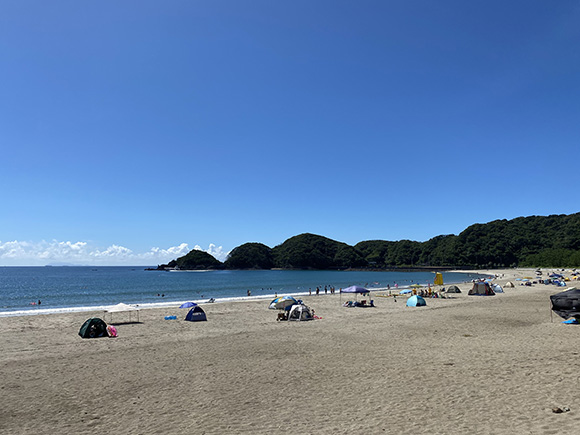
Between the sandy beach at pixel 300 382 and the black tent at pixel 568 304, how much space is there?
1631 mm

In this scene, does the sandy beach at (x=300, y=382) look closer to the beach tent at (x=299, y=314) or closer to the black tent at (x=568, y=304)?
the black tent at (x=568, y=304)

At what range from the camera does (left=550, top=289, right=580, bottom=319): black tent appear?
18.0 metres

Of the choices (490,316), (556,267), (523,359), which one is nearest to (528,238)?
(556,267)

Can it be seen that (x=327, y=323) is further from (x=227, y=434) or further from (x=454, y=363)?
(x=227, y=434)

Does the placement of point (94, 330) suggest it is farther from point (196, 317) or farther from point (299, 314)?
point (299, 314)

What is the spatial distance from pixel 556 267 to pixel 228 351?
12981 cm

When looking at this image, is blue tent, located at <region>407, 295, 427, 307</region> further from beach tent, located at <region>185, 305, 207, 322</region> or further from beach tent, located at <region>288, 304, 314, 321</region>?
beach tent, located at <region>185, 305, 207, 322</region>

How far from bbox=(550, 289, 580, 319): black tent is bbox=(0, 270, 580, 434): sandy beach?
64.2 inches

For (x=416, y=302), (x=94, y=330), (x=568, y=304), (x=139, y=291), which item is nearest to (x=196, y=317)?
(x=94, y=330)

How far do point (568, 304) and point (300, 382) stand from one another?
15708 mm

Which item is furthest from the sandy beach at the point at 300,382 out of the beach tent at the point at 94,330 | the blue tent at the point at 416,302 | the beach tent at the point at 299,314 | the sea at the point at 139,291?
the sea at the point at 139,291

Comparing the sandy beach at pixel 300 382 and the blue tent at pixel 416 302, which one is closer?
the sandy beach at pixel 300 382

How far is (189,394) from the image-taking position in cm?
908

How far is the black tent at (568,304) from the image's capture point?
59.2 feet
